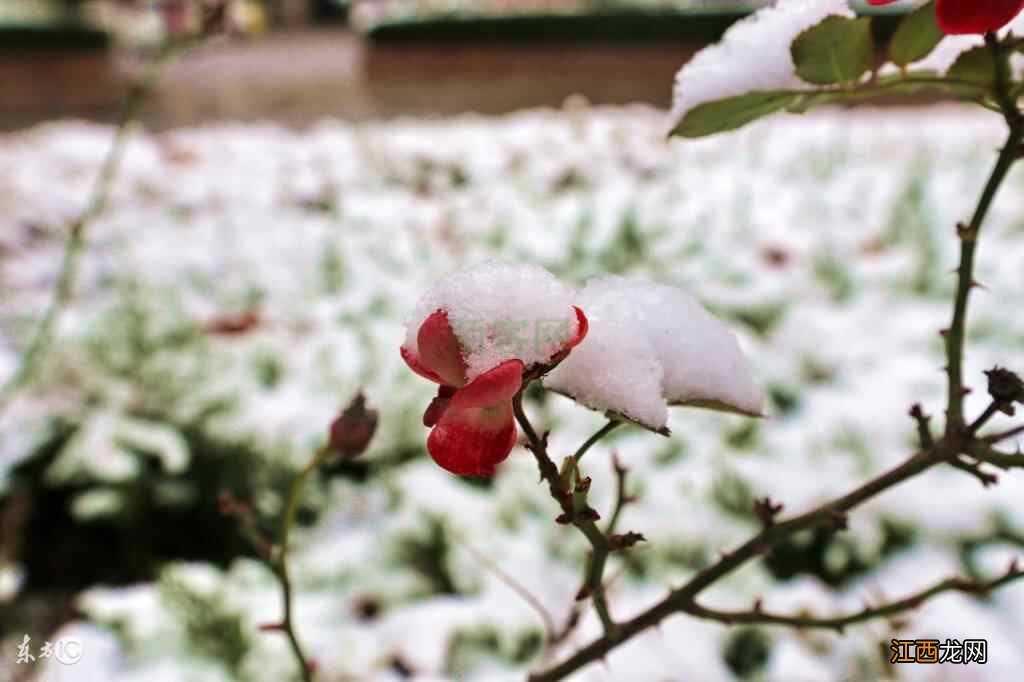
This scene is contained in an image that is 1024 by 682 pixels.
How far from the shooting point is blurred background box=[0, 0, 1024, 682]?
1.11 metres

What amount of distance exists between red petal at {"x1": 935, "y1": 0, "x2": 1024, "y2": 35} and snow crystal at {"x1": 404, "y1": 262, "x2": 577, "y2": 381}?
0.56ft

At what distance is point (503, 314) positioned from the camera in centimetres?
30

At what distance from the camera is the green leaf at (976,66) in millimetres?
353

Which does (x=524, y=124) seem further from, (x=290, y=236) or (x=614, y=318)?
(x=614, y=318)

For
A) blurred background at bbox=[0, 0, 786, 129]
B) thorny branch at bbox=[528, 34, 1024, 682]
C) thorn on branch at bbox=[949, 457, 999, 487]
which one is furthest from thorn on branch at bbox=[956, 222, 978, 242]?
blurred background at bbox=[0, 0, 786, 129]

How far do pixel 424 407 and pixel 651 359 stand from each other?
4.38ft

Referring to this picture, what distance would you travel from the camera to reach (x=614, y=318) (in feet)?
1.18

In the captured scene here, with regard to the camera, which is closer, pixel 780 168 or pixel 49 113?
pixel 780 168

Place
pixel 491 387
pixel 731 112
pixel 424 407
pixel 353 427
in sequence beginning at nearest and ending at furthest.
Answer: pixel 491 387 → pixel 731 112 → pixel 353 427 → pixel 424 407

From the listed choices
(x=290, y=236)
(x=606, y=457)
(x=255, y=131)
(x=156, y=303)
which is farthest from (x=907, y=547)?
(x=255, y=131)

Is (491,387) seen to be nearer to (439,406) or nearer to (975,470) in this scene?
(439,406)

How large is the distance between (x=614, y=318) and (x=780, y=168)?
317 cm

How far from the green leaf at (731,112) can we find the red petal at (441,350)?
0.52ft

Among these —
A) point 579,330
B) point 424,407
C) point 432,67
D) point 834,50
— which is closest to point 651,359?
point 579,330
